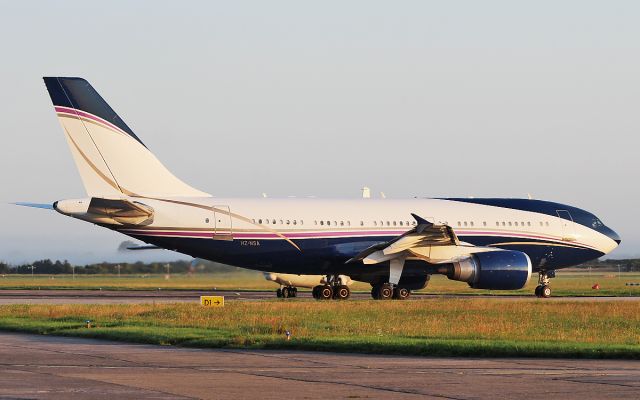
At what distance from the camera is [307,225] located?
45469mm

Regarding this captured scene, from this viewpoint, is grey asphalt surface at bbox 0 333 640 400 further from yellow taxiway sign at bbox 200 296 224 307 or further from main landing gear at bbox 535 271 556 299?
main landing gear at bbox 535 271 556 299

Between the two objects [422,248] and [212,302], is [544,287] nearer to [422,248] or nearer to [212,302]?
[422,248]

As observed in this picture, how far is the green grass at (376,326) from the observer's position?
23.8 m

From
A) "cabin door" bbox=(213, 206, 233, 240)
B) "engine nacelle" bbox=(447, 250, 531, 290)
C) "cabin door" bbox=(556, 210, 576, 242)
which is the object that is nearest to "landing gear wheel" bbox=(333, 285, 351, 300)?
"engine nacelle" bbox=(447, 250, 531, 290)

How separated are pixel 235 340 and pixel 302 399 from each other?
32.8 ft

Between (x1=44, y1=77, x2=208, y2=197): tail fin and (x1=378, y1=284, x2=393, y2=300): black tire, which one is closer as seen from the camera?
(x1=44, y1=77, x2=208, y2=197): tail fin

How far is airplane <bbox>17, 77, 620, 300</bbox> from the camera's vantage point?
4241cm

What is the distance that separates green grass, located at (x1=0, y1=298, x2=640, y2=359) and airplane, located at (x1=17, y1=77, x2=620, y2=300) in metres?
4.07

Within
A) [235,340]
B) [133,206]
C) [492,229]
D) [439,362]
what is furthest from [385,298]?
[439,362]

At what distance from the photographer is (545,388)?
55.0 ft

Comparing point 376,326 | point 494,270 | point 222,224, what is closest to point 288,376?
point 376,326

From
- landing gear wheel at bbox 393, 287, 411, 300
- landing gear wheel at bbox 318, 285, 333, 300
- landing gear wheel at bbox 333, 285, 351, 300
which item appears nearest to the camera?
landing gear wheel at bbox 393, 287, 411, 300

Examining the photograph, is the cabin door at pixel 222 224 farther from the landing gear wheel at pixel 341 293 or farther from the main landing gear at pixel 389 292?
the main landing gear at pixel 389 292

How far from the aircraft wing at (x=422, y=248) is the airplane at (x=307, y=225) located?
0.13 feet
